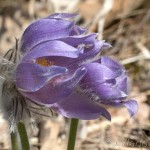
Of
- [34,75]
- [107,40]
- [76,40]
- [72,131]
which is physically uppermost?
[76,40]

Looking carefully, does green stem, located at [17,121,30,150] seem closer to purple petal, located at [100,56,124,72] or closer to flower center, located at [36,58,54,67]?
flower center, located at [36,58,54,67]

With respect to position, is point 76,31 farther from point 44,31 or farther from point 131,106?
point 131,106

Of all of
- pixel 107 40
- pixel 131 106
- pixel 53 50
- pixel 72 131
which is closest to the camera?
pixel 53 50

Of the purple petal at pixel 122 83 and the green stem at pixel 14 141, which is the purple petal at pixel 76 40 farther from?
the green stem at pixel 14 141

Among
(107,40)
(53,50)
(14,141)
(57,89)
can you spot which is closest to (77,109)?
(57,89)

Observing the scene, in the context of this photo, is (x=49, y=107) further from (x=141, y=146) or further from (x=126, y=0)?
(x=126, y=0)

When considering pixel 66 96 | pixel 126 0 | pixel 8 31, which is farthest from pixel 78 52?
pixel 126 0

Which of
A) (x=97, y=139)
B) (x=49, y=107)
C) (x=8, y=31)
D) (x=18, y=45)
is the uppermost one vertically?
(x=18, y=45)
